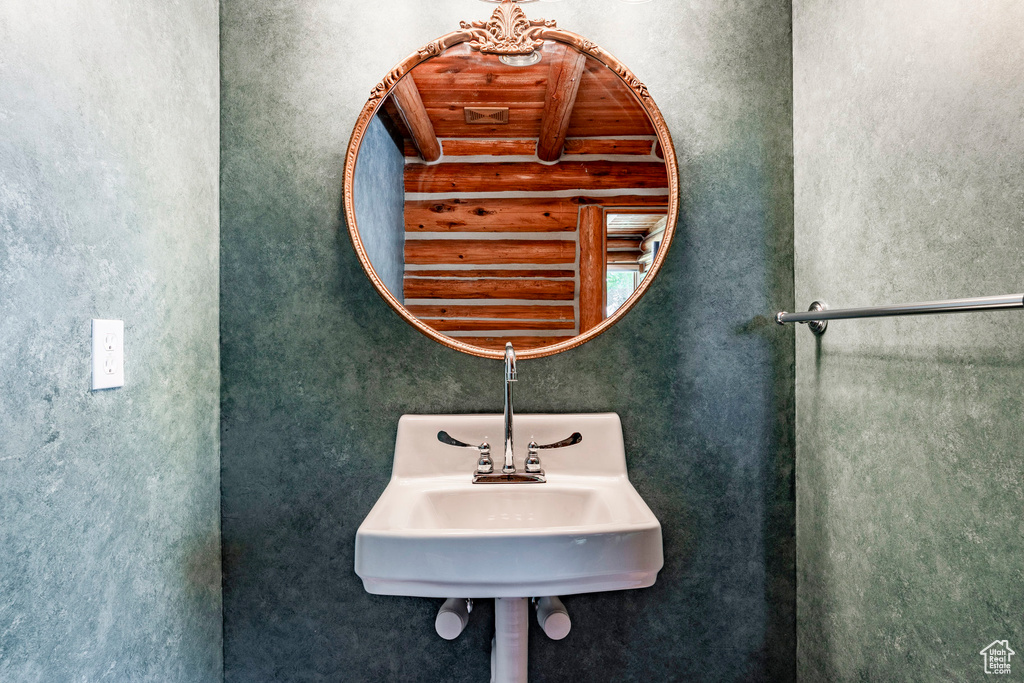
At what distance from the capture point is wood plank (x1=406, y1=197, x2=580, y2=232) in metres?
1.23

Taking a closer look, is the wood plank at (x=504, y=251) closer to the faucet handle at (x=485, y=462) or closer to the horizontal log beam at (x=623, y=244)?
the horizontal log beam at (x=623, y=244)

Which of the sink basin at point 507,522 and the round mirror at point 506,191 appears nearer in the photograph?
the sink basin at point 507,522

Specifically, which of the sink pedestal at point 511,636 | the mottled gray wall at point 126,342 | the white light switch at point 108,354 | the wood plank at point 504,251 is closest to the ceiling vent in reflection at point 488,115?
the wood plank at point 504,251

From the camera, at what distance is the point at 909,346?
3.08ft

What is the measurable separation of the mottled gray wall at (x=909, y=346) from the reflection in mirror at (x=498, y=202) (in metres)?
0.39

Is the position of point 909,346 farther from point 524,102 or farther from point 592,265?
point 524,102

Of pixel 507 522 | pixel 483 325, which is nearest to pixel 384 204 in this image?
pixel 483 325

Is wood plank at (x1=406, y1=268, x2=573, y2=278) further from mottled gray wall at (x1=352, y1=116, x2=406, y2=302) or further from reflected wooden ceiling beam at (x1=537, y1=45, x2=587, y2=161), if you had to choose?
reflected wooden ceiling beam at (x1=537, y1=45, x2=587, y2=161)

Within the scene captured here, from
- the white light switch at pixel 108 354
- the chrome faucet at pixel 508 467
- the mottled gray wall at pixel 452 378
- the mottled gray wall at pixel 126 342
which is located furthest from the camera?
the mottled gray wall at pixel 452 378

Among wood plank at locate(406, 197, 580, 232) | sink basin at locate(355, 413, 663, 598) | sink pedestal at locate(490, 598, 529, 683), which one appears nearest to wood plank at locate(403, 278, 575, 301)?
wood plank at locate(406, 197, 580, 232)

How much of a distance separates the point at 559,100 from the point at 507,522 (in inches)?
36.4

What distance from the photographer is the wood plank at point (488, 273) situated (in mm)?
1226

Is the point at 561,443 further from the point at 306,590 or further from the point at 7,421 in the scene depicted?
the point at 7,421

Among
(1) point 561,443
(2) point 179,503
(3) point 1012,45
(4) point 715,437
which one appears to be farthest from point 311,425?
(3) point 1012,45
